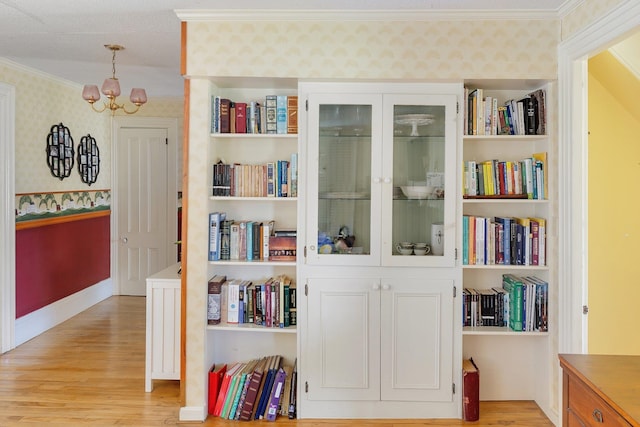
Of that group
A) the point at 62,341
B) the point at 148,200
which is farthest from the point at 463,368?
the point at 148,200

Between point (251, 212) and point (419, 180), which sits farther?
point (251, 212)

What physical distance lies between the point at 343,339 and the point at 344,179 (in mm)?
952

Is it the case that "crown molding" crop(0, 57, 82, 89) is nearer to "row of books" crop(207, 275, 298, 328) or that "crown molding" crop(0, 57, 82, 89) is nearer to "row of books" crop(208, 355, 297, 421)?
"row of books" crop(207, 275, 298, 328)

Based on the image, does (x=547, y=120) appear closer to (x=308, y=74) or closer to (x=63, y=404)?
(x=308, y=74)

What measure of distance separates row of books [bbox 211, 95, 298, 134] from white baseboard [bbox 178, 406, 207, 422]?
1665 millimetres

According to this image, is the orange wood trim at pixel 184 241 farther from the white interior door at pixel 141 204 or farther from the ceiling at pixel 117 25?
the white interior door at pixel 141 204

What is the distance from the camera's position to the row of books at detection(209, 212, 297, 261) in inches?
125

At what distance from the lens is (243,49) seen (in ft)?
9.81

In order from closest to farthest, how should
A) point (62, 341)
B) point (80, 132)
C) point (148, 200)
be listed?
point (62, 341)
point (80, 132)
point (148, 200)

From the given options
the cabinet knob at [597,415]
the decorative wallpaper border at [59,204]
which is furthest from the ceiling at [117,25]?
the cabinet knob at [597,415]

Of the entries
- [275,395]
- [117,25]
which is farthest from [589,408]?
[117,25]

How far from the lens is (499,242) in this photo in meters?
3.13

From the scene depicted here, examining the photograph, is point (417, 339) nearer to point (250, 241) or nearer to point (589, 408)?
point (250, 241)

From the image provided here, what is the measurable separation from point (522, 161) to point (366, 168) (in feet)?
3.17
